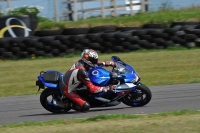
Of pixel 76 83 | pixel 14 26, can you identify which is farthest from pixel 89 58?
pixel 14 26

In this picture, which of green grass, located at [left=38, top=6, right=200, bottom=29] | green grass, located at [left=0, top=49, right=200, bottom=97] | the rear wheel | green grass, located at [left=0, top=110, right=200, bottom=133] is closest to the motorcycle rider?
the rear wheel

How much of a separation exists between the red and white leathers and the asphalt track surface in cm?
28

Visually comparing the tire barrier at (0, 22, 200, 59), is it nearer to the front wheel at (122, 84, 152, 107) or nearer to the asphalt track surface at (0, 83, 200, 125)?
the asphalt track surface at (0, 83, 200, 125)

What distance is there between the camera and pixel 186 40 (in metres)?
16.4

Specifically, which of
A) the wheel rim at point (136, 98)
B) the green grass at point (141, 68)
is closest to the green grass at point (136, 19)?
the green grass at point (141, 68)

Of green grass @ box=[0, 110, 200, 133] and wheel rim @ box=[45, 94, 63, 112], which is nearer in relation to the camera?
green grass @ box=[0, 110, 200, 133]

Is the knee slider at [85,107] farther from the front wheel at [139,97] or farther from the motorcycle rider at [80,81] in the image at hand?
the front wheel at [139,97]

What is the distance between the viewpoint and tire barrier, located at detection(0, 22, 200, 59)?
15952 mm

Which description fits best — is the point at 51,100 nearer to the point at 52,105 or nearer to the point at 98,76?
the point at 52,105

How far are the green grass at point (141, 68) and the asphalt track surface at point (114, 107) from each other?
98 centimetres

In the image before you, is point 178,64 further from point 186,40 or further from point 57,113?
point 57,113

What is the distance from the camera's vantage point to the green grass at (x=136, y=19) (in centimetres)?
1942

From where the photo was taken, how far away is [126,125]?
627cm

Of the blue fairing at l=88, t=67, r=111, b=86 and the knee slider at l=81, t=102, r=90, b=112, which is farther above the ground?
the blue fairing at l=88, t=67, r=111, b=86
